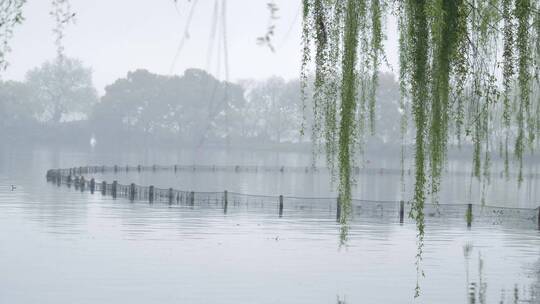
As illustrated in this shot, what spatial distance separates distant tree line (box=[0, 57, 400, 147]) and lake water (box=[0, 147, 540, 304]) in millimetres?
95505

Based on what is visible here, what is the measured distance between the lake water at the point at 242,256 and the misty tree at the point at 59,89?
12154 centimetres

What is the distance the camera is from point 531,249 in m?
30.2

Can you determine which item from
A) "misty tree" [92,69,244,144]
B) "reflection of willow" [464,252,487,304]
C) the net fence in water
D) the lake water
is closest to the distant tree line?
"misty tree" [92,69,244,144]

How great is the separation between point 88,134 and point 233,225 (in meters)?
120

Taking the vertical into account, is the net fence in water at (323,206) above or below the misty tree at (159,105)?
below

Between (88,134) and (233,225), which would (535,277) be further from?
(88,134)

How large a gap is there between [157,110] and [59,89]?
29.0 meters

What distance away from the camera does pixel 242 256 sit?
1026 inches

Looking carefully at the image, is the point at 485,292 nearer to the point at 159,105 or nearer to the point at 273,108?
the point at 159,105

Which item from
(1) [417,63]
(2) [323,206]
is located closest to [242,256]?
(1) [417,63]

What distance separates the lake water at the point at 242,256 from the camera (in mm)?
19406

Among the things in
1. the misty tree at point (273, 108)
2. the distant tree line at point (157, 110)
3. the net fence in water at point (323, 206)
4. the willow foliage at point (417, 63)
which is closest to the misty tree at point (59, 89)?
the distant tree line at point (157, 110)

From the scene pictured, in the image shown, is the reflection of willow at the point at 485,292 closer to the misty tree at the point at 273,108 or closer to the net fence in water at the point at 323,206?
the net fence in water at the point at 323,206

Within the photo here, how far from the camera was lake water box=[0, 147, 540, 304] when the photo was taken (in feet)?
63.7
